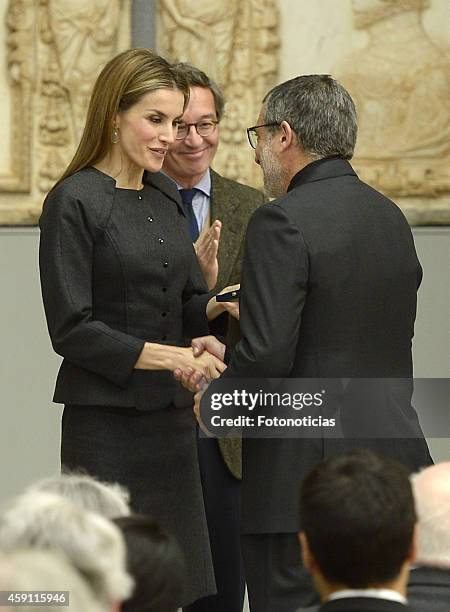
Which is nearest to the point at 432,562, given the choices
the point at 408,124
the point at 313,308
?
the point at 313,308

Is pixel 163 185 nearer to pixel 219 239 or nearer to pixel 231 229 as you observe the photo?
pixel 219 239

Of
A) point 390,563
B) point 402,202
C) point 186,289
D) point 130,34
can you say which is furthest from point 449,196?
point 390,563

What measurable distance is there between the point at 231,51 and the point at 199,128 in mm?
1529

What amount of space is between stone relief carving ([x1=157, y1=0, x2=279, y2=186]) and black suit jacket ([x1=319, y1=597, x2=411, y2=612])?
3954 mm

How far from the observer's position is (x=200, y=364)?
3.95 meters

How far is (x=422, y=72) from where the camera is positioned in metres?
6.17

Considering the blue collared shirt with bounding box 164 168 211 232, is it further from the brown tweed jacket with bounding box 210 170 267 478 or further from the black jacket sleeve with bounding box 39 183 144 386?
the black jacket sleeve with bounding box 39 183 144 386

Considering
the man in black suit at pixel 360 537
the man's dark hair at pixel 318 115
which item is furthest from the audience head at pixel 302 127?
the man in black suit at pixel 360 537

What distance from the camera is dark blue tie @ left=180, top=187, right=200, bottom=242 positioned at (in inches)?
189

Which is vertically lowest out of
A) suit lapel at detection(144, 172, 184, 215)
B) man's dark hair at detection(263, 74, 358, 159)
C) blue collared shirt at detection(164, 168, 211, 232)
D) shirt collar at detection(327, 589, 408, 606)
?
shirt collar at detection(327, 589, 408, 606)

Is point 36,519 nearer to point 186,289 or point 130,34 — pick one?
point 186,289

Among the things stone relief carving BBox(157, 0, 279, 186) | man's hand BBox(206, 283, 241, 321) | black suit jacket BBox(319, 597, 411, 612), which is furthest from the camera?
stone relief carving BBox(157, 0, 279, 186)

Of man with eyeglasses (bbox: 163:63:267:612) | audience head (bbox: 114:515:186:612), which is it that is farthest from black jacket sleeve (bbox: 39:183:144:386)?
audience head (bbox: 114:515:186:612)

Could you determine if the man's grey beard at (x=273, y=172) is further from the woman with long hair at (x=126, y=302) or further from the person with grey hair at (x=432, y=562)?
the person with grey hair at (x=432, y=562)
